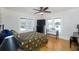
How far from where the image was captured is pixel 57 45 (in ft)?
5.38

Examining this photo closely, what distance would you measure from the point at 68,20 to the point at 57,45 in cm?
39

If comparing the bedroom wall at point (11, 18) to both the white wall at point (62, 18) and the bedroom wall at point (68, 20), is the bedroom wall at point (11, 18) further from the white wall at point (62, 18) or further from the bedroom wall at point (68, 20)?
the bedroom wall at point (68, 20)

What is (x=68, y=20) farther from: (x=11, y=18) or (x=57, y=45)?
(x=11, y=18)

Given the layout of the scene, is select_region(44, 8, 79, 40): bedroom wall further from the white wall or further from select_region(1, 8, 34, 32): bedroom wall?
A: select_region(1, 8, 34, 32): bedroom wall

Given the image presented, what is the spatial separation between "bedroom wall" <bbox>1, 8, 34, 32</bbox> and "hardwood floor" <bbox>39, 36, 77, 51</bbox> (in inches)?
17.2

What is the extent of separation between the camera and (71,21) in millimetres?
1601

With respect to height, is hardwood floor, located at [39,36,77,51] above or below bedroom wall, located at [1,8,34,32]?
below

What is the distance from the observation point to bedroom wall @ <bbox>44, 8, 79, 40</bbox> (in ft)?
5.25

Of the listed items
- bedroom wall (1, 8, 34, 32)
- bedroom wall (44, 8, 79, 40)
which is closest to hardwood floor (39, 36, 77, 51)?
bedroom wall (44, 8, 79, 40)

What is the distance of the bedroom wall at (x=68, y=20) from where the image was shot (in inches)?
63.0

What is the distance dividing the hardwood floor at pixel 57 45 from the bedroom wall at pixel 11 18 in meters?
0.44
